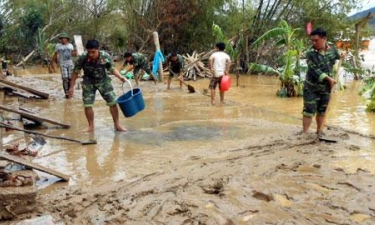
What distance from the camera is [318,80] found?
6566 mm

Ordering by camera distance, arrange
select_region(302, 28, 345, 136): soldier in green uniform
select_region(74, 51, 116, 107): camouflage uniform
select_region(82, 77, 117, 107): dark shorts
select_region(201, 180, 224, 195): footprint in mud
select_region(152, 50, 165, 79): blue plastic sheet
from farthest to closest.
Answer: select_region(152, 50, 165, 79): blue plastic sheet < select_region(82, 77, 117, 107): dark shorts < select_region(74, 51, 116, 107): camouflage uniform < select_region(302, 28, 345, 136): soldier in green uniform < select_region(201, 180, 224, 195): footprint in mud

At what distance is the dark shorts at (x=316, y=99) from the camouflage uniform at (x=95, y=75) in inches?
119

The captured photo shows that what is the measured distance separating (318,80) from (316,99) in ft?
1.00

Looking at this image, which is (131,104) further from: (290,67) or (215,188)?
(290,67)

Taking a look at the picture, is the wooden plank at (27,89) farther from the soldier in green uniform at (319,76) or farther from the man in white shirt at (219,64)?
the soldier in green uniform at (319,76)

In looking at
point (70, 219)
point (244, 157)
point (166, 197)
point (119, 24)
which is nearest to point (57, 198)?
point (70, 219)

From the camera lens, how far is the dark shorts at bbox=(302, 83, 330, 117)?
665 centimetres

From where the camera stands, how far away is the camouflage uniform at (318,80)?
21.5 ft

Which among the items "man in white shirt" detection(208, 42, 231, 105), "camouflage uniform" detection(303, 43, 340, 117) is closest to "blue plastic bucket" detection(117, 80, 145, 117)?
"camouflage uniform" detection(303, 43, 340, 117)

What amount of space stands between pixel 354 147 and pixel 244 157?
66.0 inches

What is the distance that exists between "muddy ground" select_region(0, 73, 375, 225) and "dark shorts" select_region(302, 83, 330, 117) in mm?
775

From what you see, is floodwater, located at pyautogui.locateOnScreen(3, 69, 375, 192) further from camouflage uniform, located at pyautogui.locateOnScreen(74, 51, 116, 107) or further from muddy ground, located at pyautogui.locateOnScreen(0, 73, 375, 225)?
camouflage uniform, located at pyautogui.locateOnScreen(74, 51, 116, 107)

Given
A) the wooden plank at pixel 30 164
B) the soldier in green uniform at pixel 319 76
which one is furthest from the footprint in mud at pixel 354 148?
the wooden plank at pixel 30 164

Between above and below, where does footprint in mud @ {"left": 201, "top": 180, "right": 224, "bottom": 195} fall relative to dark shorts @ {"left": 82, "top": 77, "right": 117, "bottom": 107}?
below
